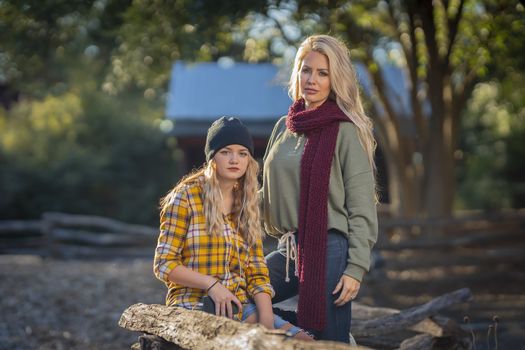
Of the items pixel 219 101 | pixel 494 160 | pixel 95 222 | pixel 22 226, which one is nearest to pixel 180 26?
pixel 95 222

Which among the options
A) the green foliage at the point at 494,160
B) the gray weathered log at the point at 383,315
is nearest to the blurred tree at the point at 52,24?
the gray weathered log at the point at 383,315

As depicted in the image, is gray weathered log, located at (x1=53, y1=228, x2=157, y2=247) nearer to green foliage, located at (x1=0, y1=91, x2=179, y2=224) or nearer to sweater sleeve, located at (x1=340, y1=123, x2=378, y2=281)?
green foliage, located at (x1=0, y1=91, x2=179, y2=224)

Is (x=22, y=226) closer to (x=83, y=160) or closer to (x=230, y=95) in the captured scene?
(x=83, y=160)

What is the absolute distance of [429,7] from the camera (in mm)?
11680

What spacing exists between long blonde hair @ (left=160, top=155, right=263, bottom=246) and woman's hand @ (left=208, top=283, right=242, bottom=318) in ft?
0.83

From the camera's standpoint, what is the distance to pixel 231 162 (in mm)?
3703

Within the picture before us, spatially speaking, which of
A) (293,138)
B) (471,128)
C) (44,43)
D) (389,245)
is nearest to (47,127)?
(44,43)

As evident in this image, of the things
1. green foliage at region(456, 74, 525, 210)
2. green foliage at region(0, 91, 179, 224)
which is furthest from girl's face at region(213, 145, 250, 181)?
green foliage at region(456, 74, 525, 210)

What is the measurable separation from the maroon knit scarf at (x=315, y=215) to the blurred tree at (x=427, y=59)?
728cm

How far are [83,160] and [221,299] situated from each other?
1570 centimetres

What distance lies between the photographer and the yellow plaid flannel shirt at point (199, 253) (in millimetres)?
3570

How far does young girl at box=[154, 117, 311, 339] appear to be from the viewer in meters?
3.56

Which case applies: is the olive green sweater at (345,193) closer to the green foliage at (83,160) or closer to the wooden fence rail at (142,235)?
the wooden fence rail at (142,235)

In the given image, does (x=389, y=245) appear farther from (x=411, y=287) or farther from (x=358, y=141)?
(x=358, y=141)
